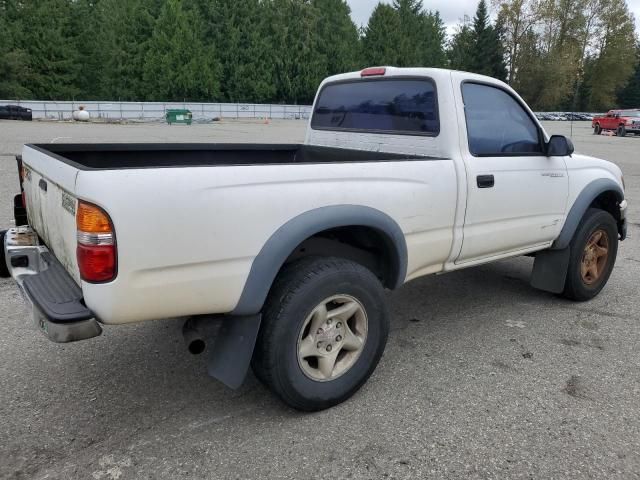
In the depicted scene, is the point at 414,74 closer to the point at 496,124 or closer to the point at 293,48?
the point at 496,124

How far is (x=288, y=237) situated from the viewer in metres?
2.64

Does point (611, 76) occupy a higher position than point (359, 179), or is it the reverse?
point (611, 76)

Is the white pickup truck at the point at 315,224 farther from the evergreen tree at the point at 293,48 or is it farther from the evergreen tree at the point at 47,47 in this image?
the evergreen tree at the point at 293,48

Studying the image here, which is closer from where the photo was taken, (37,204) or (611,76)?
(37,204)

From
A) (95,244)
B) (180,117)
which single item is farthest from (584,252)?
(180,117)

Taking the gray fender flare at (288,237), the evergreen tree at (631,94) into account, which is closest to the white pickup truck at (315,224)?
the gray fender flare at (288,237)

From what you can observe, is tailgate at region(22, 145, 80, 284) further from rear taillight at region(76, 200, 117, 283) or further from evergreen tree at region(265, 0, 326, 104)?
evergreen tree at region(265, 0, 326, 104)

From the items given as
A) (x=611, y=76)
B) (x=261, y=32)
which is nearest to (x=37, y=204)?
(x=261, y=32)

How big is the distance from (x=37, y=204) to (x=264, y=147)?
2052 mm

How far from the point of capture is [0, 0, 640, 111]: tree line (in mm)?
52000

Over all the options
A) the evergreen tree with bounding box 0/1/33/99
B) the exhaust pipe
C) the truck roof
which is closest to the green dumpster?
the evergreen tree with bounding box 0/1/33/99

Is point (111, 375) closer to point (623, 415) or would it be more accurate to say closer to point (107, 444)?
point (107, 444)

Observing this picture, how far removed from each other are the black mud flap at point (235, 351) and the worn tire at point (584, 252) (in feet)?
9.77

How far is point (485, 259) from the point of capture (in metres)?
3.86
